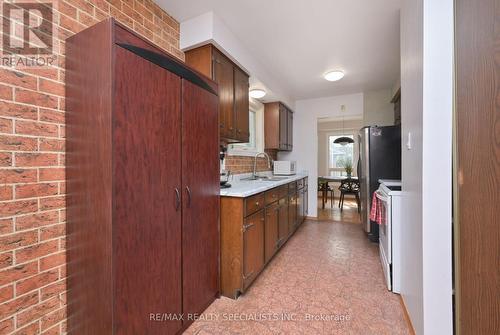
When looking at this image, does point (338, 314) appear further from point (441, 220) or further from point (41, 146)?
point (41, 146)

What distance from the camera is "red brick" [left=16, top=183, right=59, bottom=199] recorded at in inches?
40.6

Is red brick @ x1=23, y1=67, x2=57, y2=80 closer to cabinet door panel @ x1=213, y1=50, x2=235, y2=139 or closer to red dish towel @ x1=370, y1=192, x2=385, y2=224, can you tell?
cabinet door panel @ x1=213, y1=50, x2=235, y2=139

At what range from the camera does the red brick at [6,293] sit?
0.96 m

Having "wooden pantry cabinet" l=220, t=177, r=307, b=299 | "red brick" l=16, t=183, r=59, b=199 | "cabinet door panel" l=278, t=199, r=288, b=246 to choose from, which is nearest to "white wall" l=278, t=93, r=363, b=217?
"cabinet door panel" l=278, t=199, r=288, b=246

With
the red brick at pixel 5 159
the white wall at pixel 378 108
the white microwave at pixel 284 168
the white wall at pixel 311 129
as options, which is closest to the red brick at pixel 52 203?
the red brick at pixel 5 159

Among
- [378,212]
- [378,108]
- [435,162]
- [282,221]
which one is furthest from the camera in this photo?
[378,108]

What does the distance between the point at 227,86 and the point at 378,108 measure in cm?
323

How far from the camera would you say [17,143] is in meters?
1.02

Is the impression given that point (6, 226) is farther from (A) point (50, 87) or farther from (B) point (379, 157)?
Result: (B) point (379, 157)

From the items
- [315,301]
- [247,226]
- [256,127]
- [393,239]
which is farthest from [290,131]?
[315,301]

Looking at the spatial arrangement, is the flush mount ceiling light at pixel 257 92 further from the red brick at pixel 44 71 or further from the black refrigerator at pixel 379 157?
the red brick at pixel 44 71

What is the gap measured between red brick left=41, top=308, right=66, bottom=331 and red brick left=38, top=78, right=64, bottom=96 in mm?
1190

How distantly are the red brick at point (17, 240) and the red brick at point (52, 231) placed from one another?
0.03 metres

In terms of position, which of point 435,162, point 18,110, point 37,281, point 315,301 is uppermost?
point 18,110
